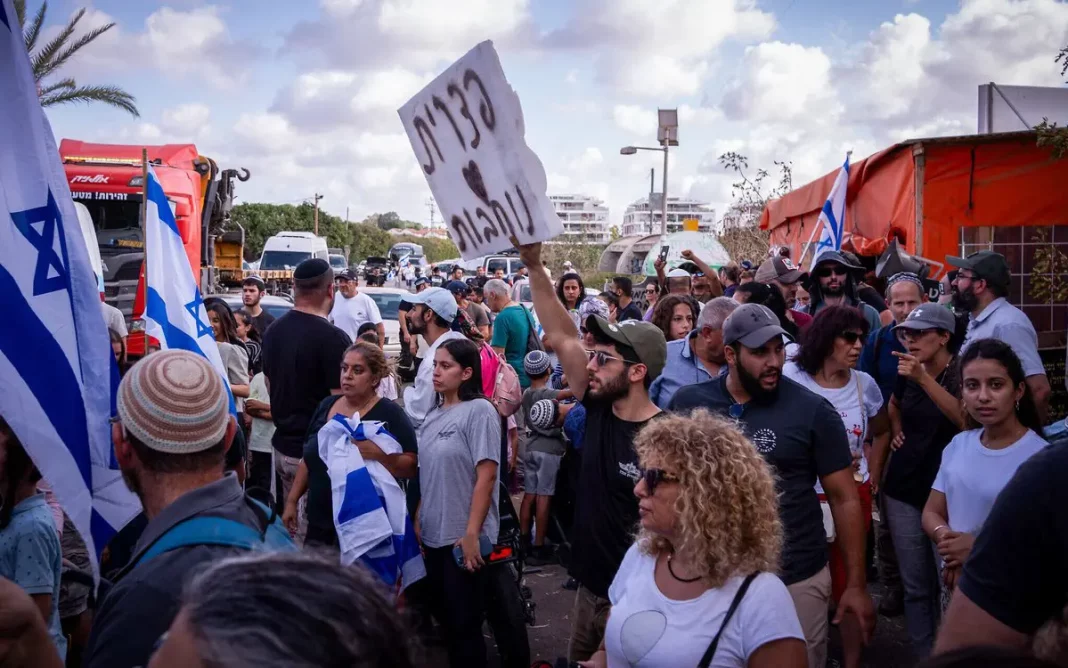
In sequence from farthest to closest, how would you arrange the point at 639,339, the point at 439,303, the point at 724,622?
the point at 439,303, the point at 639,339, the point at 724,622

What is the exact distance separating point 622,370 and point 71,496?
2.09 m

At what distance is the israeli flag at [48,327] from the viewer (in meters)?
2.79

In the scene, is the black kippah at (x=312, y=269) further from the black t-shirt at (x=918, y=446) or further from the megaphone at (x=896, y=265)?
the megaphone at (x=896, y=265)

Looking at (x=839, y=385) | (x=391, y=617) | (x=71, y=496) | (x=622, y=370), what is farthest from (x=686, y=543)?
(x=839, y=385)

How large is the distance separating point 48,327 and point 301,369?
259 centimetres

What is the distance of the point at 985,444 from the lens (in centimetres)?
401

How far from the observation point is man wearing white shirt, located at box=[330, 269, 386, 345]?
1110cm

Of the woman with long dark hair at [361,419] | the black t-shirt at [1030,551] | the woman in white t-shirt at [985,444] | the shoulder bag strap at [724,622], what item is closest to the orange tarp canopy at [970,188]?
the woman in white t-shirt at [985,444]

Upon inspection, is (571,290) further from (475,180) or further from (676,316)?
(475,180)

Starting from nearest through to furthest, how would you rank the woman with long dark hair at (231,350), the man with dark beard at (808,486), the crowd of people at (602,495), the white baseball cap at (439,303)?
the crowd of people at (602,495)
the man with dark beard at (808,486)
the white baseball cap at (439,303)
the woman with long dark hair at (231,350)

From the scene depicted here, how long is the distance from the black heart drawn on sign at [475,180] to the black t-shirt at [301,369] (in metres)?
2.16

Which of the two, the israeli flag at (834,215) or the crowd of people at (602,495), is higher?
the israeli flag at (834,215)

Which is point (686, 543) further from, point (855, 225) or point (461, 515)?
point (855, 225)

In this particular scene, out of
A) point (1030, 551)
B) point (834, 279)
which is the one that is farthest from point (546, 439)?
point (1030, 551)
